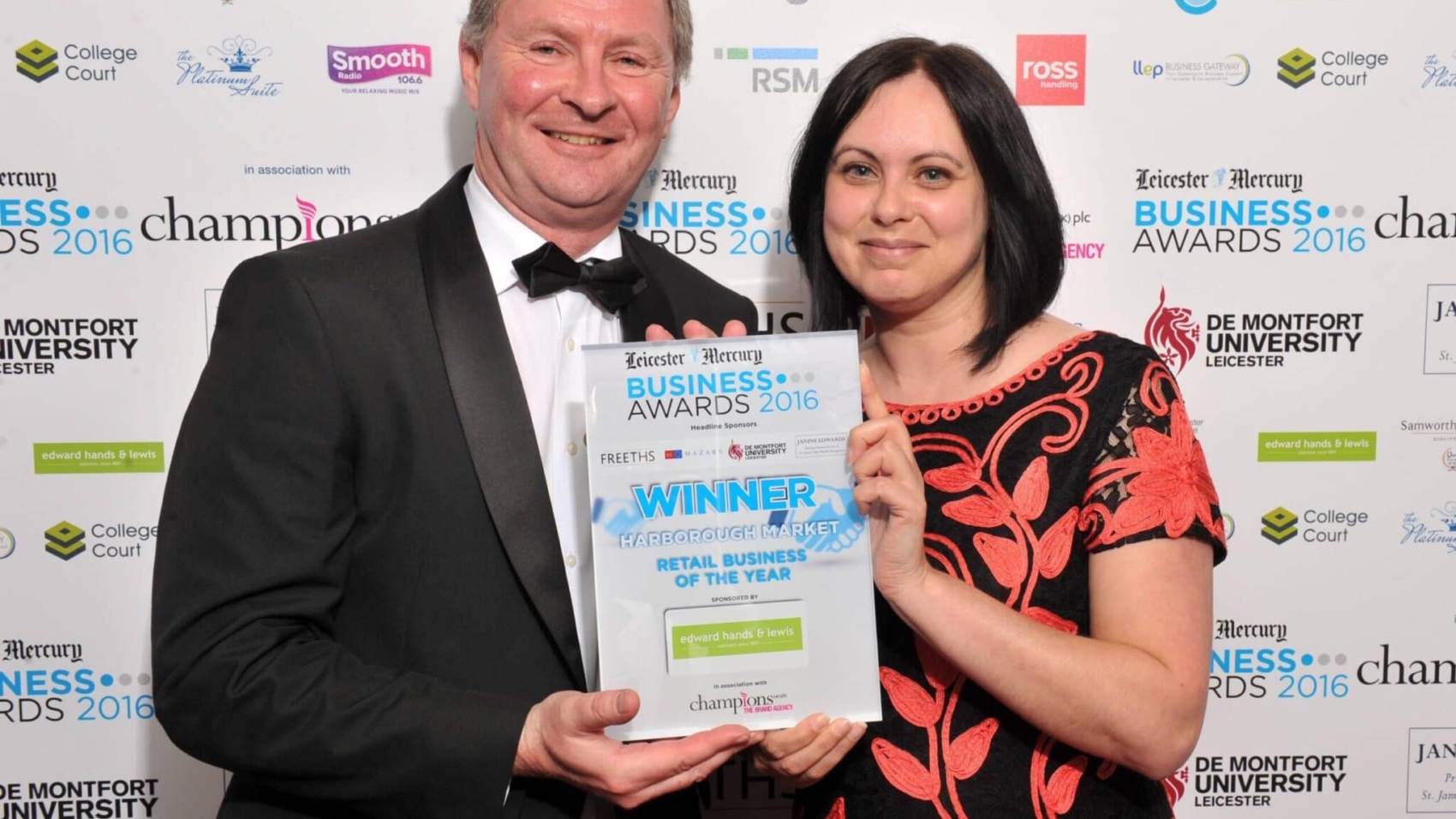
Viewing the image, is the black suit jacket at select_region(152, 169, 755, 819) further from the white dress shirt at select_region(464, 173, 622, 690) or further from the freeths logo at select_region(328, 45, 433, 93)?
the freeths logo at select_region(328, 45, 433, 93)

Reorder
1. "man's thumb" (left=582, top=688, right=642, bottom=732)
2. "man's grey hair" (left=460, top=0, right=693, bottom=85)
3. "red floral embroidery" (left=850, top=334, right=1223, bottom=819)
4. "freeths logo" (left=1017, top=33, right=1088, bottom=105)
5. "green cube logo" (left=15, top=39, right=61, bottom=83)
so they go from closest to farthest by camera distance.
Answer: "man's thumb" (left=582, top=688, right=642, bottom=732)
"red floral embroidery" (left=850, top=334, right=1223, bottom=819)
"man's grey hair" (left=460, top=0, right=693, bottom=85)
"green cube logo" (left=15, top=39, right=61, bottom=83)
"freeths logo" (left=1017, top=33, right=1088, bottom=105)

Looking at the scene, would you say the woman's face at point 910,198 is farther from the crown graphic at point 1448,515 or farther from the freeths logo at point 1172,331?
the crown graphic at point 1448,515

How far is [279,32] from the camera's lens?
266 centimetres

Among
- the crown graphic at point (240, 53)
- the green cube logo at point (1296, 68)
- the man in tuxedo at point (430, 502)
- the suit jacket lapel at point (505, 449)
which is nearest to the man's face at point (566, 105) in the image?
the man in tuxedo at point (430, 502)

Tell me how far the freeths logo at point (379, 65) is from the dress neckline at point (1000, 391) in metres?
1.61

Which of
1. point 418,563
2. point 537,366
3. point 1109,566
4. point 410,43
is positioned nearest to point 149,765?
point 418,563

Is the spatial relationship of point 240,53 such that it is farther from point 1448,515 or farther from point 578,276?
point 1448,515

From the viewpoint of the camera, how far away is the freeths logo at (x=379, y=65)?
8.77 ft

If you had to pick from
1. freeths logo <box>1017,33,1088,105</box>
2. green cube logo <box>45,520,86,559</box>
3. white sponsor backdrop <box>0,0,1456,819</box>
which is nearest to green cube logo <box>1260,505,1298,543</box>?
white sponsor backdrop <box>0,0,1456,819</box>

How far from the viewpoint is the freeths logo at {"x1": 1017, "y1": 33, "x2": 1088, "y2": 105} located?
2.74m

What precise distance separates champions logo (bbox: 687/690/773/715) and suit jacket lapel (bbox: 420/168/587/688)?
255 millimetres

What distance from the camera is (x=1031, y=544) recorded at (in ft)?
5.99

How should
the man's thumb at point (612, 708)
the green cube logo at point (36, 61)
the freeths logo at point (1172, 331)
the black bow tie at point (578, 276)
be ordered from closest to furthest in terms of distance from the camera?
the man's thumb at point (612, 708) → the black bow tie at point (578, 276) → the green cube logo at point (36, 61) → the freeths logo at point (1172, 331)

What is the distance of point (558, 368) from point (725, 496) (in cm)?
46
